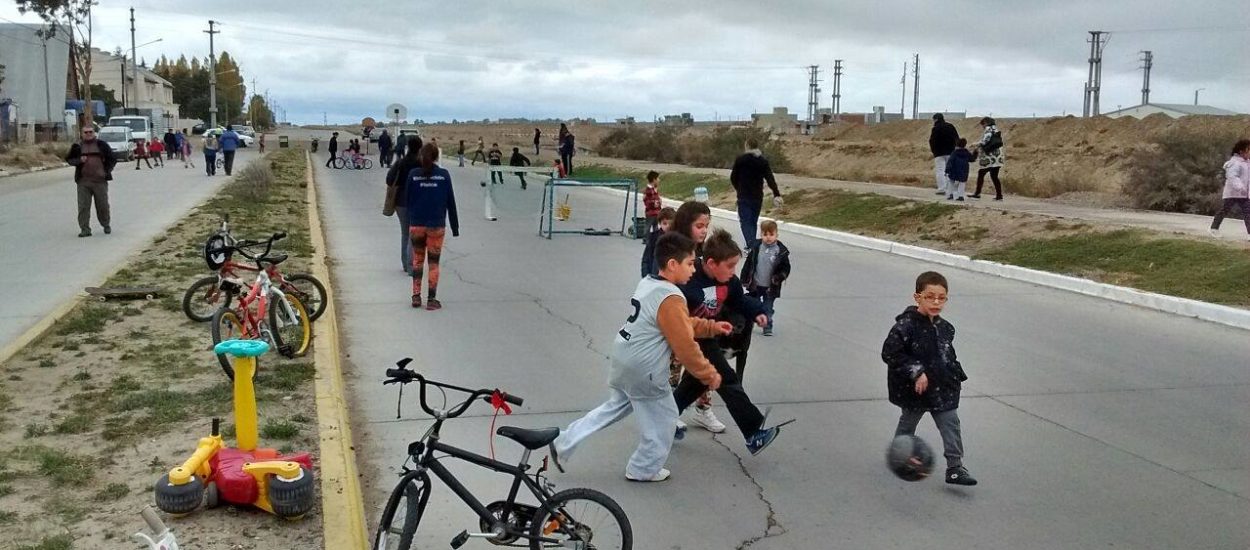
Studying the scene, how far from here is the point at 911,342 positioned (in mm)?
5445

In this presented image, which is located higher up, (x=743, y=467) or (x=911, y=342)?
(x=911, y=342)

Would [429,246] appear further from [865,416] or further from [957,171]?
[957,171]

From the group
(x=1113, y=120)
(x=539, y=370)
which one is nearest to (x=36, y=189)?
(x=539, y=370)

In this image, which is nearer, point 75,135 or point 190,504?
point 190,504

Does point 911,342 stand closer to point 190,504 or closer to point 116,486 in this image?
point 190,504

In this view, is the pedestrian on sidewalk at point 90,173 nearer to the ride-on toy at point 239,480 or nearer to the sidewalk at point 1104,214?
the ride-on toy at point 239,480

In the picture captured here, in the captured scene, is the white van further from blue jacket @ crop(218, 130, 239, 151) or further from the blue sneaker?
the blue sneaker

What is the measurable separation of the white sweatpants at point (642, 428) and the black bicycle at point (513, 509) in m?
1.13

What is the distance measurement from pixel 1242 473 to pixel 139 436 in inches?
235

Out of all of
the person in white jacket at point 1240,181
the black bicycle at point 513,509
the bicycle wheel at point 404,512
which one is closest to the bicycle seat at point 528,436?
the black bicycle at point 513,509

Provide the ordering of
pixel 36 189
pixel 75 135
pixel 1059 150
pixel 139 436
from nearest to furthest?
1. pixel 139 436
2. pixel 36 189
3. pixel 1059 150
4. pixel 75 135

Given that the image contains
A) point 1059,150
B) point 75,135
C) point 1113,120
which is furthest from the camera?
point 75,135

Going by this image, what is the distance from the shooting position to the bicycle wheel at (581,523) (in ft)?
13.6

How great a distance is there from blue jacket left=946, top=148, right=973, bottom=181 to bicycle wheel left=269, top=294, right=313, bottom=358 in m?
14.8
